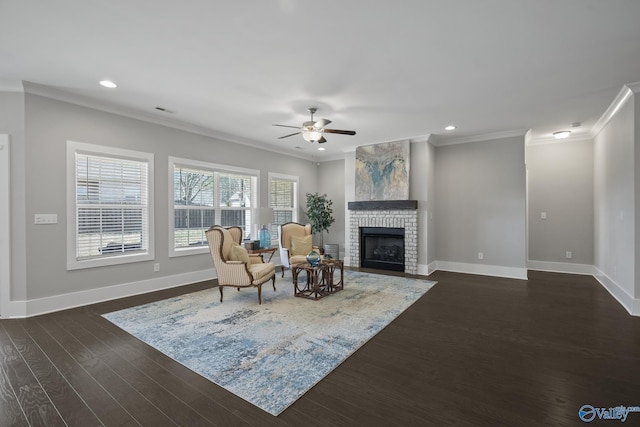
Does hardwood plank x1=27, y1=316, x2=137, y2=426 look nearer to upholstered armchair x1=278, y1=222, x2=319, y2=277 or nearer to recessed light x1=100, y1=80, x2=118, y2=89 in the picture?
recessed light x1=100, y1=80, x2=118, y2=89

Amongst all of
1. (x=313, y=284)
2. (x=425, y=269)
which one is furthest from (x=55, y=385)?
(x=425, y=269)

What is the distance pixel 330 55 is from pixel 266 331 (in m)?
2.96

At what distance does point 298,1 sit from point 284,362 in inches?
114

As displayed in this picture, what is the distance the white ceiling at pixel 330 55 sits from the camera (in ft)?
7.41

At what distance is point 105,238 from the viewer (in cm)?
429

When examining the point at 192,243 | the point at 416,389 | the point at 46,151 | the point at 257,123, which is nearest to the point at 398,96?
the point at 257,123

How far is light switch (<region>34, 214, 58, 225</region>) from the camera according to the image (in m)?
3.68

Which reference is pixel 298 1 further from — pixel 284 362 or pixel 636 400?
pixel 636 400

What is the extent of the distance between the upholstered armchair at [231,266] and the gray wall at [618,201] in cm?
488

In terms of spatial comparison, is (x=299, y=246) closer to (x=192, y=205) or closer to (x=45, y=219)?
(x=192, y=205)

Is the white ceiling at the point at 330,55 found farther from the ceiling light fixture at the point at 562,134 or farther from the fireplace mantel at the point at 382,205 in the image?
the fireplace mantel at the point at 382,205

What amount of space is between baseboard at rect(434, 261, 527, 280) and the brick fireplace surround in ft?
2.80

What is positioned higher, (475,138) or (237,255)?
(475,138)

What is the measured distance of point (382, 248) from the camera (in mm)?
6797
